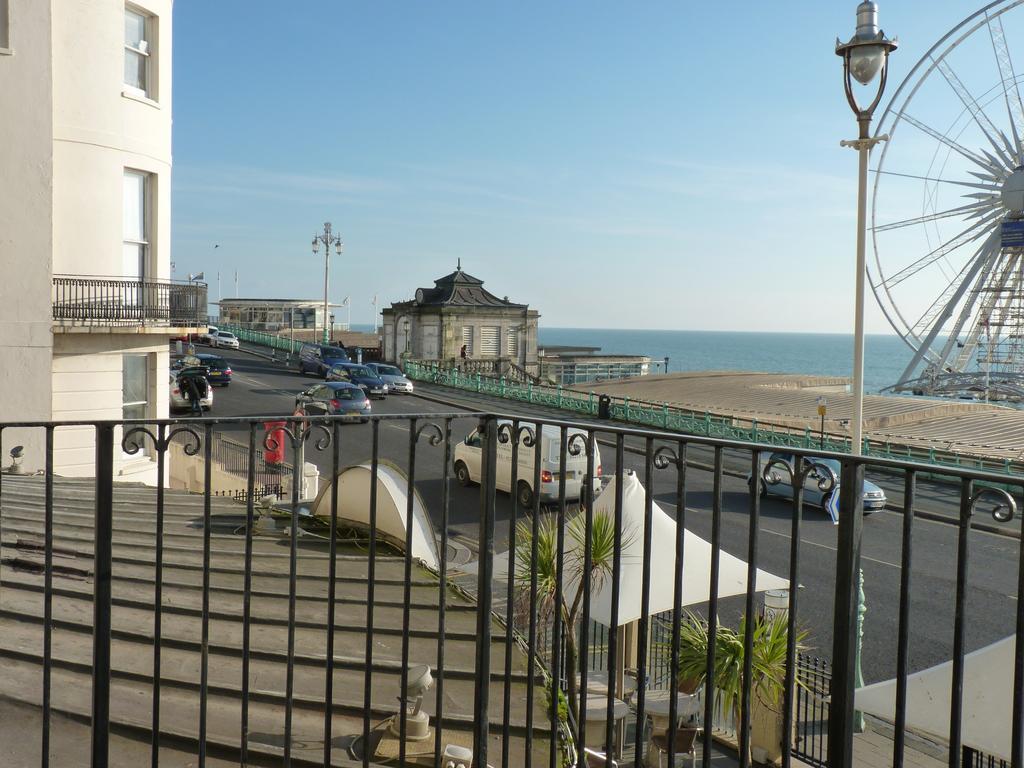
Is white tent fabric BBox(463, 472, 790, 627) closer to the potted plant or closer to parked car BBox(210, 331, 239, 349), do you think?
the potted plant

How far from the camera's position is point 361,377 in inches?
1645

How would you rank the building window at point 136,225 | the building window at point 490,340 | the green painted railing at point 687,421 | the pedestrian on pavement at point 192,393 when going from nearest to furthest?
the building window at point 136,225, the green painted railing at point 687,421, the pedestrian on pavement at point 192,393, the building window at point 490,340

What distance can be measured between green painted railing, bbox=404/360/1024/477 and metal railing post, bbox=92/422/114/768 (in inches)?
642

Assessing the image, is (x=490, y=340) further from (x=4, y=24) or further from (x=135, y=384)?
(x=4, y=24)

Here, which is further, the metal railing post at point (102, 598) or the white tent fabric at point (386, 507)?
the white tent fabric at point (386, 507)

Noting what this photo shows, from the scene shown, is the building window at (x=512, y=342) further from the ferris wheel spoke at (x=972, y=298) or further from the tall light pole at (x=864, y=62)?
the tall light pole at (x=864, y=62)

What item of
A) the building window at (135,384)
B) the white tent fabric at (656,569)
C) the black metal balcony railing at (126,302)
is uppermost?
the black metal balcony railing at (126,302)

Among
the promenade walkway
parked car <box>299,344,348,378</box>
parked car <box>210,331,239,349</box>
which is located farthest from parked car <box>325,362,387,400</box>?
parked car <box>210,331,239,349</box>

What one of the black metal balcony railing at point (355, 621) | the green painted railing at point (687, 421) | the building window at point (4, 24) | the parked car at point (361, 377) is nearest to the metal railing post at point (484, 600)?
the black metal balcony railing at point (355, 621)

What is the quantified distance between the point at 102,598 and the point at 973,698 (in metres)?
4.68

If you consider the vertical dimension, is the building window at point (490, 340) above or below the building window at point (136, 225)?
below

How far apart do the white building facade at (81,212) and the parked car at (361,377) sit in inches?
Result: 793

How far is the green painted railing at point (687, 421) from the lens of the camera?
25578 millimetres

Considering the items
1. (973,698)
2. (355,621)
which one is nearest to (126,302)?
(355,621)
